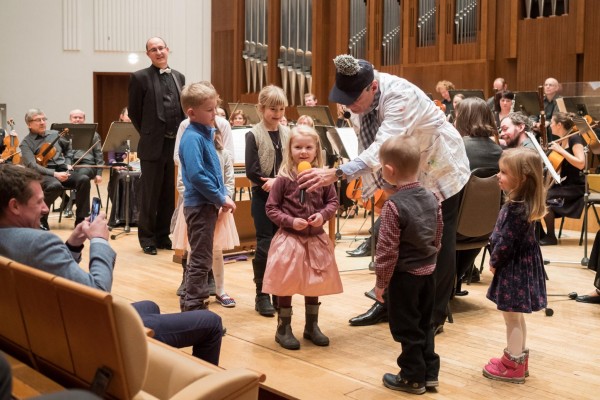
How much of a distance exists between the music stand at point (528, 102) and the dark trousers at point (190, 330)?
678 cm

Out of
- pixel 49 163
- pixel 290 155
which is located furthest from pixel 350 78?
pixel 49 163

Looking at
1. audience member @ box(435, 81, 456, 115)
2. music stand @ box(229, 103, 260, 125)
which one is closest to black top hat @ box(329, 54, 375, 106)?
audience member @ box(435, 81, 456, 115)

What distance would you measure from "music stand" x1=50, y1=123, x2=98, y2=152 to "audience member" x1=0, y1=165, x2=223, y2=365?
5.92m

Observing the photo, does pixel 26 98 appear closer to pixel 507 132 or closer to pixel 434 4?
pixel 434 4

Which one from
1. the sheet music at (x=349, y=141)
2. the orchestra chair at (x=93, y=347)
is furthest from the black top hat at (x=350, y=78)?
the sheet music at (x=349, y=141)

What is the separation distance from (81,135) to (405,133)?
580 cm

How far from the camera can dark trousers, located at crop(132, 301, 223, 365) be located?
294cm

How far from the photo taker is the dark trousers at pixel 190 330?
9.63 ft

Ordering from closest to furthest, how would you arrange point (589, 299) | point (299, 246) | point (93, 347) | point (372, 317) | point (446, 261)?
point (93, 347), point (446, 261), point (299, 246), point (372, 317), point (589, 299)

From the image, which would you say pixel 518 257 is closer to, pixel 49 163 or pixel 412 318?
pixel 412 318

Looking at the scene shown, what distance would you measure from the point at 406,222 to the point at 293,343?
1129mm

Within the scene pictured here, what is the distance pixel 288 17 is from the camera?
1396 cm

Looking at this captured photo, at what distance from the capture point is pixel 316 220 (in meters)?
3.99

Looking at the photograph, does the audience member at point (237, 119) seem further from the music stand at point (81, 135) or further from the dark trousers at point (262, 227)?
the dark trousers at point (262, 227)
